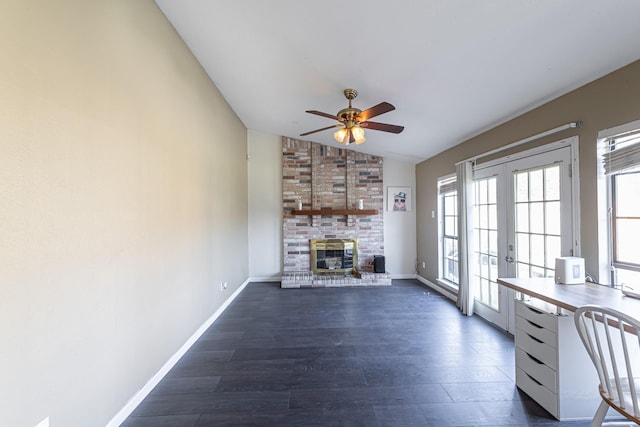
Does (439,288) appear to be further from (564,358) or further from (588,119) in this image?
(588,119)

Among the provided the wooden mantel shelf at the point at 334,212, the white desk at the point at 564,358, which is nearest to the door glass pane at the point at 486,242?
the white desk at the point at 564,358

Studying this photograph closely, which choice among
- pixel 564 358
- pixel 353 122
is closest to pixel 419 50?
pixel 353 122

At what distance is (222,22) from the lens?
2.31 m

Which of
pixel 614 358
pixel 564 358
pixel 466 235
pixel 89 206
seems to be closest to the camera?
pixel 614 358

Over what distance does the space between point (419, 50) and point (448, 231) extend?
328cm

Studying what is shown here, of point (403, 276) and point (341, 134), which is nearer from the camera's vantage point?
point (341, 134)

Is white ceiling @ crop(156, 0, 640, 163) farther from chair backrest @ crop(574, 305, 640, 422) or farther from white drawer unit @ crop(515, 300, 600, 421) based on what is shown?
white drawer unit @ crop(515, 300, 600, 421)

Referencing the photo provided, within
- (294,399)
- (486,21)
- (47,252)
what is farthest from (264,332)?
(486,21)

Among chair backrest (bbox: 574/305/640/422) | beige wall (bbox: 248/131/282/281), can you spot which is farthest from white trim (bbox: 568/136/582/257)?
beige wall (bbox: 248/131/282/281)

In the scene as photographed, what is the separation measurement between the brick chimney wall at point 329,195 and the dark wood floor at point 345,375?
6.64ft

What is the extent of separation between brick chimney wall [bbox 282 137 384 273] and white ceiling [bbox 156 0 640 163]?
2.05 meters

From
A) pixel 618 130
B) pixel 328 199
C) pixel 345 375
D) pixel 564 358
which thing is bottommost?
pixel 345 375

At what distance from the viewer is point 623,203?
1.92m

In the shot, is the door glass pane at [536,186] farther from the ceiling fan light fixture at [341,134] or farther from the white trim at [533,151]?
the ceiling fan light fixture at [341,134]
